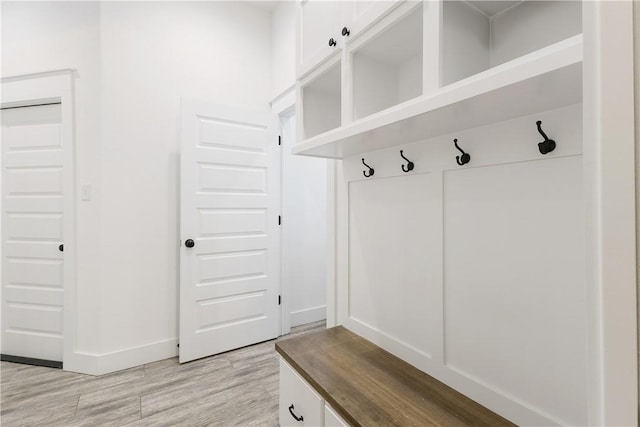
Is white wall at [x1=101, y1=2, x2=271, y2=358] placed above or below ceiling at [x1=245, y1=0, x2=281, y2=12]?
below

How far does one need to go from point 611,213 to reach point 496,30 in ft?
3.03

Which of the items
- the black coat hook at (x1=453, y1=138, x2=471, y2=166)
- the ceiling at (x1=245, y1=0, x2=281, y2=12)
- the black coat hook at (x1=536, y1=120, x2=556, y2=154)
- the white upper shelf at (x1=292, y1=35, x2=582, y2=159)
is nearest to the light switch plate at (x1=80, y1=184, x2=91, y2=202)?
the white upper shelf at (x1=292, y1=35, x2=582, y2=159)

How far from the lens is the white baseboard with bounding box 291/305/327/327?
3111mm

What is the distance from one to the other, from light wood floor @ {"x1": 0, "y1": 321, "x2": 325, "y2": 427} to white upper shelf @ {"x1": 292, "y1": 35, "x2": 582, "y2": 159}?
5.40 feet

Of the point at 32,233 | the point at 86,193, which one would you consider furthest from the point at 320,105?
the point at 32,233

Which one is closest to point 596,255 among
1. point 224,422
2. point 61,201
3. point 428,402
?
point 428,402

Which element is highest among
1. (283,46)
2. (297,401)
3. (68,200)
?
(283,46)

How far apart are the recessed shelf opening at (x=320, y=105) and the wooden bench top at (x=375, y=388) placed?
105 centimetres

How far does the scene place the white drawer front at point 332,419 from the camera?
989 millimetres

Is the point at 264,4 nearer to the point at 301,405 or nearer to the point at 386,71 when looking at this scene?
the point at 386,71

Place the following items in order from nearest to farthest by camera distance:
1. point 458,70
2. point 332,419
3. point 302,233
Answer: point 458,70
point 332,419
point 302,233

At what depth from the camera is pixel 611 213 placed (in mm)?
385

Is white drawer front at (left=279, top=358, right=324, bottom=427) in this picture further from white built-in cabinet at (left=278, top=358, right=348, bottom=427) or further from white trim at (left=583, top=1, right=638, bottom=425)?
white trim at (left=583, top=1, right=638, bottom=425)

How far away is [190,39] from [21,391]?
283 centimetres
